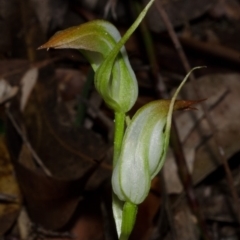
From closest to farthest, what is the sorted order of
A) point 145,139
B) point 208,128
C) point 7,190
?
point 145,139 → point 7,190 → point 208,128

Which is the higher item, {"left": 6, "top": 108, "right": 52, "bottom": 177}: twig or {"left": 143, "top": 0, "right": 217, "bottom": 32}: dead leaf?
{"left": 6, "top": 108, "right": 52, "bottom": 177}: twig

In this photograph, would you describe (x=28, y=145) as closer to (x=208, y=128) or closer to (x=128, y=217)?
(x=208, y=128)

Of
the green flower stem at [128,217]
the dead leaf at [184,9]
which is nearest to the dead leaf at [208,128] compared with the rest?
the dead leaf at [184,9]

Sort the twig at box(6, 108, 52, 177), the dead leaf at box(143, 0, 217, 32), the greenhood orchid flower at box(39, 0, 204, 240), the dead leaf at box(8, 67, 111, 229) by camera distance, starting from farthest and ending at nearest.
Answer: the dead leaf at box(143, 0, 217, 32), the twig at box(6, 108, 52, 177), the dead leaf at box(8, 67, 111, 229), the greenhood orchid flower at box(39, 0, 204, 240)

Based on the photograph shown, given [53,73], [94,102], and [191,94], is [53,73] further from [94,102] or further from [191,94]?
[191,94]

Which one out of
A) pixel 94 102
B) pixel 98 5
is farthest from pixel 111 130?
pixel 98 5

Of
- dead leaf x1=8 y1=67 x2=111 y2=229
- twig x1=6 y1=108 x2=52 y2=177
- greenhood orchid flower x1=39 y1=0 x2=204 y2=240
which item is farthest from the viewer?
twig x1=6 y1=108 x2=52 y2=177

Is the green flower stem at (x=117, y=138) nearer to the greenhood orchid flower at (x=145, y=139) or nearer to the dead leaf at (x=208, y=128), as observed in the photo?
the greenhood orchid flower at (x=145, y=139)

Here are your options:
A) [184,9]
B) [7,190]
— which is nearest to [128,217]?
[7,190]

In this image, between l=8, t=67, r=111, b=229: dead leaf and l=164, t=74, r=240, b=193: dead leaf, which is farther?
l=164, t=74, r=240, b=193: dead leaf

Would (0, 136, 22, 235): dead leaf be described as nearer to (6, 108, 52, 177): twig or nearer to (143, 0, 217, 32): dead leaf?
(6, 108, 52, 177): twig

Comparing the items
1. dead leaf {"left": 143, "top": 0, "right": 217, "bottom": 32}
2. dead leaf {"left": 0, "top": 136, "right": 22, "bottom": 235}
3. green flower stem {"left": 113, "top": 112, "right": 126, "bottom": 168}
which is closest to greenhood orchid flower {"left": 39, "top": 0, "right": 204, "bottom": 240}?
green flower stem {"left": 113, "top": 112, "right": 126, "bottom": 168}
